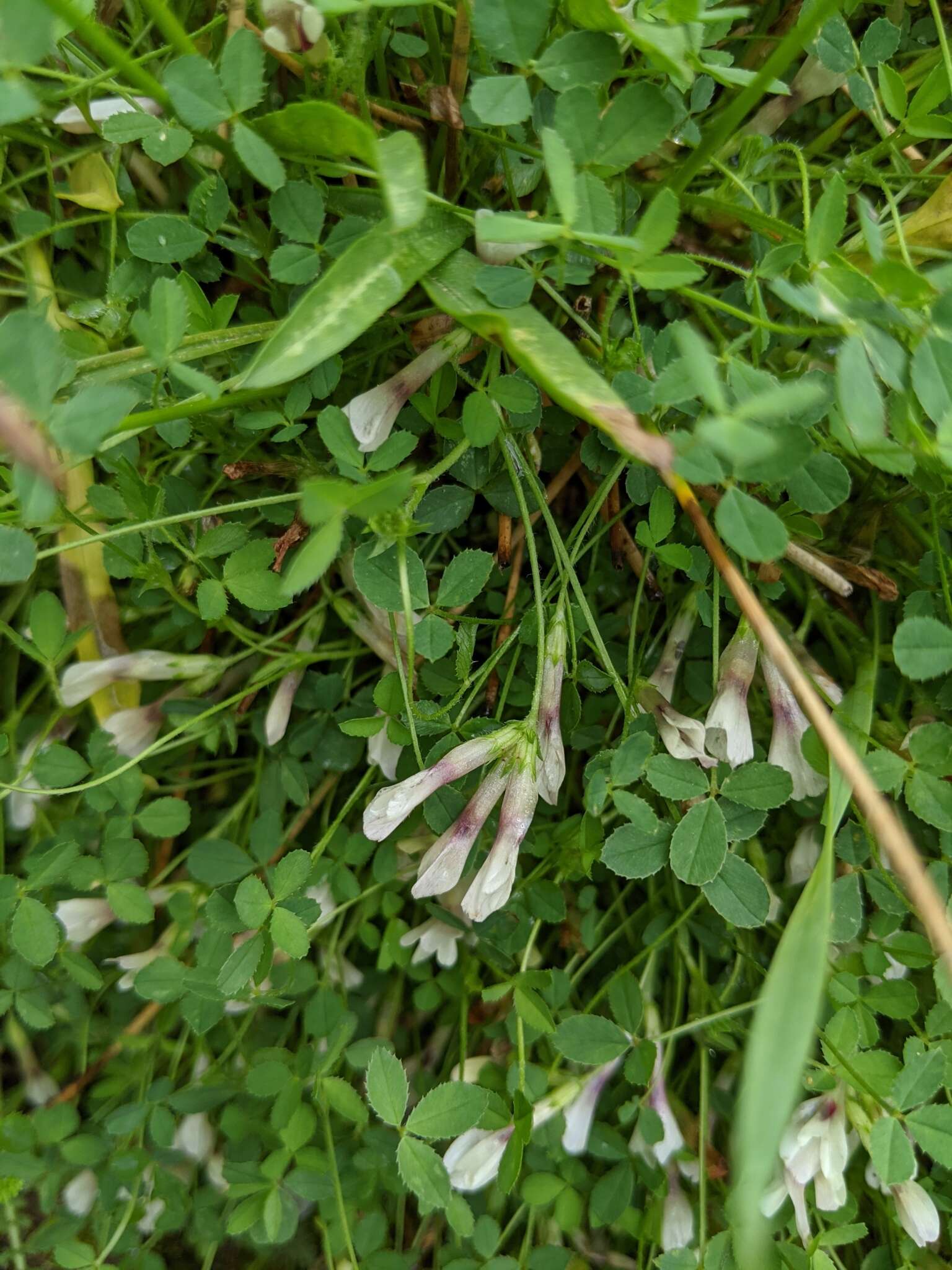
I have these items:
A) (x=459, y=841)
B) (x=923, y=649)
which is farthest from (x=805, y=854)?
(x=459, y=841)

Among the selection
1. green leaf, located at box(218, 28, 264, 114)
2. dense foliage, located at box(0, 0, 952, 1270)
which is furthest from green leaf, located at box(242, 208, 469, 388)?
green leaf, located at box(218, 28, 264, 114)

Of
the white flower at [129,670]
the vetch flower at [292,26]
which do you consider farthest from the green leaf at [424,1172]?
the vetch flower at [292,26]

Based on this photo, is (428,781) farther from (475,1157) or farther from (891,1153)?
(891,1153)

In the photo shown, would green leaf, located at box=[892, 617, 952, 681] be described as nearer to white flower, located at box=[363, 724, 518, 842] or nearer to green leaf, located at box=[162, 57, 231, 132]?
white flower, located at box=[363, 724, 518, 842]

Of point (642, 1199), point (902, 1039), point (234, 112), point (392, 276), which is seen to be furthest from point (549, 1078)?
point (234, 112)

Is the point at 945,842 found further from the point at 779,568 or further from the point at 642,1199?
the point at 642,1199

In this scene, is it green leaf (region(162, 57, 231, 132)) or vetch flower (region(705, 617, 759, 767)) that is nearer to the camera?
green leaf (region(162, 57, 231, 132))

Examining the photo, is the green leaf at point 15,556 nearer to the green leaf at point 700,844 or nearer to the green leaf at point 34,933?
the green leaf at point 34,933
